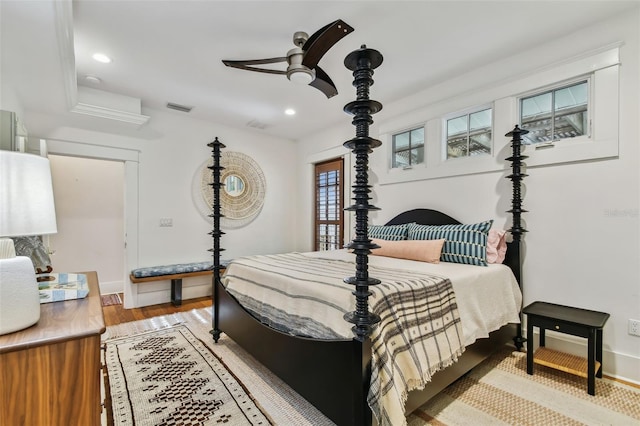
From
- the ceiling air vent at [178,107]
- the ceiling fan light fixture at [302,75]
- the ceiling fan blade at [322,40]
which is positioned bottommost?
the ceiling fan light fixture at [302,75]

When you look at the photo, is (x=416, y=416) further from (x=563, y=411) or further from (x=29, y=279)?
(x=29, y=279)

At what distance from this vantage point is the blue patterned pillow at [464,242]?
264cm

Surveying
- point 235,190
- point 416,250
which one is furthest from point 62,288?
point 235,190

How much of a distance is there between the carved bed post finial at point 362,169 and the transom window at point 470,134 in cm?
228

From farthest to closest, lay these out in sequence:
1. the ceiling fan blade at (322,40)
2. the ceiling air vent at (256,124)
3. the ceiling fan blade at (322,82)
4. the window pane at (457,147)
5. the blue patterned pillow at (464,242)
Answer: the ceiling air vent at (256,124) < the window pane at (457,147) < the blue patterned pillow at (464,242) < the ceiling fan blade at (322,82) < the ceiling fan blade at (322,40)

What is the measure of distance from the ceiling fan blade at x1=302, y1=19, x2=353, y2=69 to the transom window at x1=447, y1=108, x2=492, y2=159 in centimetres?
190

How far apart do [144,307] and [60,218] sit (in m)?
2.12

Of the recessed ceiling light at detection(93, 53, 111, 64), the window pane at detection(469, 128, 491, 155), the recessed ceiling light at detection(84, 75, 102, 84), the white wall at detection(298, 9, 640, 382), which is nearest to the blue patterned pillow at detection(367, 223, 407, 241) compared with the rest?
the white wall at detection(298, 9, 640, 382)

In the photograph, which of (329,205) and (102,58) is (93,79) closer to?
(102,58)

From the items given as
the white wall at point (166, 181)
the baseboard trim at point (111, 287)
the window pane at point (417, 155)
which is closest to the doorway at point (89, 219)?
the baseboard trim at point (111, 287)

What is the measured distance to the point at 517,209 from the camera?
269cm

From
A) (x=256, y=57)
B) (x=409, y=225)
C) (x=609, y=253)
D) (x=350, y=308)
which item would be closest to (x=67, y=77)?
(x=256, y=57)

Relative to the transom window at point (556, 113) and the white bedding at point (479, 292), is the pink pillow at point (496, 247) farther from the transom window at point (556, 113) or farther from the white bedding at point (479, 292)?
the transom window at point (556, 113)

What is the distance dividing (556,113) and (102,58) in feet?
13.7
